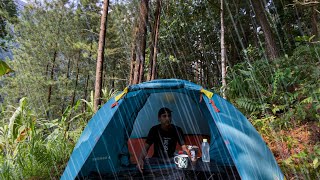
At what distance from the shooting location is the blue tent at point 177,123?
3.05 m

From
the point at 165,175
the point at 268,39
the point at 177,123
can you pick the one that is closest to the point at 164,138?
the point at 165,175

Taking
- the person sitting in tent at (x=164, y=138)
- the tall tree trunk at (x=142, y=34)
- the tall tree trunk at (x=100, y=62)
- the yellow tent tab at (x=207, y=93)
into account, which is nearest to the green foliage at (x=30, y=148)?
the tall tree trunk at (x=100, y=62)

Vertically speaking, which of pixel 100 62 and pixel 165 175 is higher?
pixel 100 62

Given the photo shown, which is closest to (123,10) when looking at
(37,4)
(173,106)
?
(37,4)

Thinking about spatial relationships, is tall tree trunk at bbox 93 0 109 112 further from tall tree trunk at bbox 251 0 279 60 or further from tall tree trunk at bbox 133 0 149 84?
tall tree trunk at bbox 251 0 279 60

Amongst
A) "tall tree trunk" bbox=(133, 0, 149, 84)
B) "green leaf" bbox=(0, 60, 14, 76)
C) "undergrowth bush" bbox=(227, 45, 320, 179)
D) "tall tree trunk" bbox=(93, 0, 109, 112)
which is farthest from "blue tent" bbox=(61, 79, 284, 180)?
"tall tree trunk" bbox=(133, 0, 149, 84)

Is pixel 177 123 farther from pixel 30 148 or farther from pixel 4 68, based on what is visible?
pixel 4 68

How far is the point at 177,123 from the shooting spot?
5.00 meters

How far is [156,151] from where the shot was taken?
167 inches

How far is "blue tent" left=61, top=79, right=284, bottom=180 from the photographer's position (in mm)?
3049

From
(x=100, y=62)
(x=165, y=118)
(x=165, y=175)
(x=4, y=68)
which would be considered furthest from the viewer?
(x=100, y=62)

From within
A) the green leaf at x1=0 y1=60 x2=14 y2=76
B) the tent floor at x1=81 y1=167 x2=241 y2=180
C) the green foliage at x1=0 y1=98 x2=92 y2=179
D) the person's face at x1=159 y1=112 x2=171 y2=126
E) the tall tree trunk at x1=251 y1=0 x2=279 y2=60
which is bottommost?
the tent floor at x1=81 y1=167 x2=241 y2=180

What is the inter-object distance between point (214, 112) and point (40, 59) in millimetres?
18135

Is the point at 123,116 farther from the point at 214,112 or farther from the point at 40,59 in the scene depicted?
the point at 40,59
